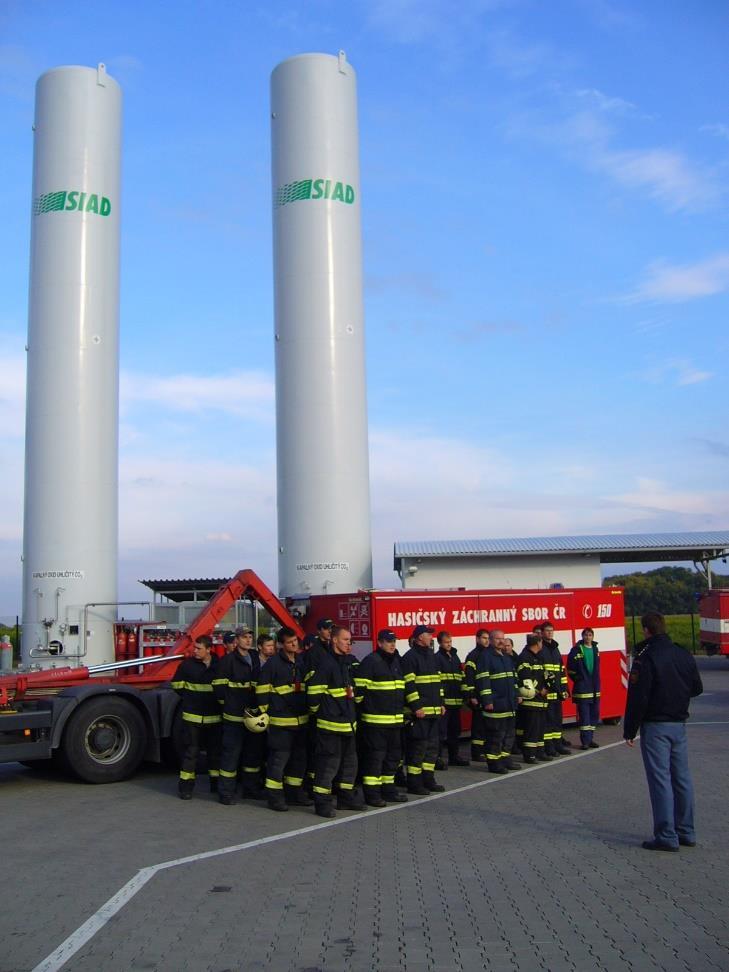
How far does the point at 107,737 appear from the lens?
11586 millimetres

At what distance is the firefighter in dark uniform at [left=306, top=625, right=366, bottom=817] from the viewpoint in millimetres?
9453

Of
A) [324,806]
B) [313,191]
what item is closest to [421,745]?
[324,806]

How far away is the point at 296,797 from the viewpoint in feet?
33.0

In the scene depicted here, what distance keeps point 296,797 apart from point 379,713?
51.9 inches

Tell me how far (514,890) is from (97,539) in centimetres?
1523

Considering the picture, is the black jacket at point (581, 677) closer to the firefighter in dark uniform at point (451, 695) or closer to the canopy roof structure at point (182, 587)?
the firefighter in dark uniform at point (451, 695)

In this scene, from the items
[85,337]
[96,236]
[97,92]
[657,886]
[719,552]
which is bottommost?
[657,886]

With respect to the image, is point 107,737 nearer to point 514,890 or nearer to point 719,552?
point 514,890

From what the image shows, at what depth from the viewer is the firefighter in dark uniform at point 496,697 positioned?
11.8 m

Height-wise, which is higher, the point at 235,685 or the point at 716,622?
the point at 716,622

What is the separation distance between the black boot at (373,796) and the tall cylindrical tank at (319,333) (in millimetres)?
8412

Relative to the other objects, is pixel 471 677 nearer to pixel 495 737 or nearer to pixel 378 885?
pixel 495 737

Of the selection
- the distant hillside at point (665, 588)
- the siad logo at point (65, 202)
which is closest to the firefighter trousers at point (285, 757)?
the siad logo at point (65, 202)

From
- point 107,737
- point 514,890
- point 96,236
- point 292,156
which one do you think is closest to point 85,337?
point 96,236
